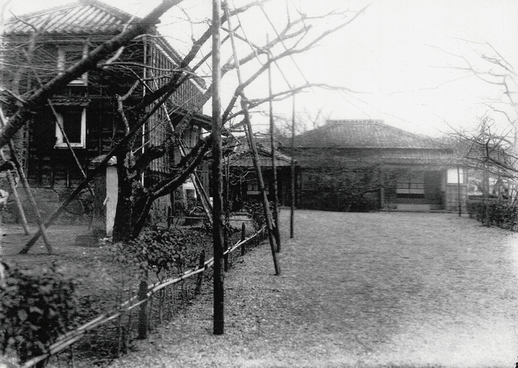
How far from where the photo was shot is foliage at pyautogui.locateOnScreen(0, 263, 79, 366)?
2852 millimetres

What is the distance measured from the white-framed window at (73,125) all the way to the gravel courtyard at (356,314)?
9.31 metres

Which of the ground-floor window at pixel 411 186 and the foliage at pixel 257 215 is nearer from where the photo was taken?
the foliage at pixel 257 215

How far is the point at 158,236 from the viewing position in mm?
5328

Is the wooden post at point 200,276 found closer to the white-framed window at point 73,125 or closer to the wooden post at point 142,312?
the wooden post at point 142,312

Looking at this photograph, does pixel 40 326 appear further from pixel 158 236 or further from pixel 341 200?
pixel 341 200

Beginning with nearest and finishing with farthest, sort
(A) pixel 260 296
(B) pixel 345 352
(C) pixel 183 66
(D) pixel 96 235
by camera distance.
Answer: (B) pixel 345 352, (A) pixel 260 296, (C) pixel 183 66, (D) pixel 96 235

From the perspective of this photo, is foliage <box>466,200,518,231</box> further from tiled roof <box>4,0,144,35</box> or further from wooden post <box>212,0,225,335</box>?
tiled roof <box>4,0,144,35</box>

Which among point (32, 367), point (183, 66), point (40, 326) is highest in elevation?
point (183, 66)

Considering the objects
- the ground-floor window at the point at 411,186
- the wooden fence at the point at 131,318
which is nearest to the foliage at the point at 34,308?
the wooden fence at the point at 131,318

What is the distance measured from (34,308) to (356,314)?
14.2 feet

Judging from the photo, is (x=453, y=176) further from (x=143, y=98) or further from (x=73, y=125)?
(x=143, y=98)

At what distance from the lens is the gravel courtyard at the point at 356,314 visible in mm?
4516

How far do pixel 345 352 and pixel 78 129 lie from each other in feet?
51.0

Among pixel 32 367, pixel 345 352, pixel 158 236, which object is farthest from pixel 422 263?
pixel 32 367
